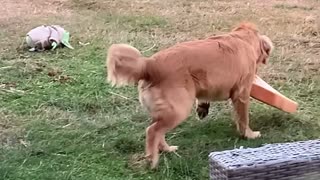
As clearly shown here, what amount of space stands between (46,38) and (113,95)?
1.58 meters

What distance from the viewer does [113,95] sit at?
5.00 meters

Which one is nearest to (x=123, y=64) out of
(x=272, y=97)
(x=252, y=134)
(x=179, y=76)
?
(x=179, y=76)

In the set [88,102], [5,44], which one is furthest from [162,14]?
[88,102]

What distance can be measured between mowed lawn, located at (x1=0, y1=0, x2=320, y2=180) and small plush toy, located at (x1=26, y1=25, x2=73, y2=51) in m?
0.09

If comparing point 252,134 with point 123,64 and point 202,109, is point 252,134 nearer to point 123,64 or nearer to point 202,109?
point 202,109

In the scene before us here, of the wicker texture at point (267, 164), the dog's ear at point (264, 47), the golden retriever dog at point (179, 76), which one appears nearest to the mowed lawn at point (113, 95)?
the golden retriever dog at point (179, 76)

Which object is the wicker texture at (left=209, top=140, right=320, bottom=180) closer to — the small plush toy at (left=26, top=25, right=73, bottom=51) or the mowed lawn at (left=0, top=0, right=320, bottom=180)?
the mowed lawn at (left=0, top=0, right=320, bottom=180)

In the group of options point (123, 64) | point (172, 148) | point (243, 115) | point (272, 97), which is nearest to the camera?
point (123, 64)

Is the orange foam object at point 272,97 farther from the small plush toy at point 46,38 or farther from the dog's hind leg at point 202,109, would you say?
the small plush toy at point 46,38

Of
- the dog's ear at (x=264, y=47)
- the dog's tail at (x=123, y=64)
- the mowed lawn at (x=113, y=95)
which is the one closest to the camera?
the dog's tail at (x=123, y=64)

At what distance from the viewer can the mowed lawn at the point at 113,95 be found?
12.7ft

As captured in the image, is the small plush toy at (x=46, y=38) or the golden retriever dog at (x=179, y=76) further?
the small plush toy at (x=46, y=38)

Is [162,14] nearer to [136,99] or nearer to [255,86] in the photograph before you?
[136,99]

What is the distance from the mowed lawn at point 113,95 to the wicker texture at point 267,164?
1.06 meters
